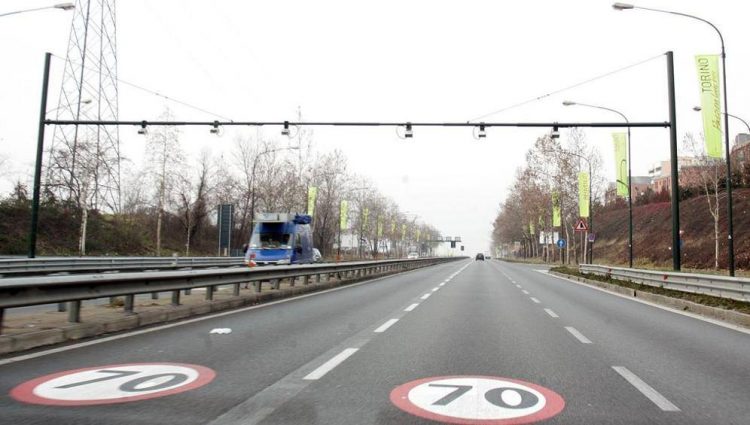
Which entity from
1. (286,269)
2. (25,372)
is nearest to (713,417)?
(25,372)

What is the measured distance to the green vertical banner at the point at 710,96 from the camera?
61.9 feet

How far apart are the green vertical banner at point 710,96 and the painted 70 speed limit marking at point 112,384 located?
18963mm

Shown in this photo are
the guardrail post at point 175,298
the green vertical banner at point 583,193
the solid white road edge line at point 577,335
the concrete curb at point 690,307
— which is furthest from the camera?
the green vertical banner at point 583,193

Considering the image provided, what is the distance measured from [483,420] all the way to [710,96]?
1878 centimetres

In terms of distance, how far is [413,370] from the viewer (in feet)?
20.5

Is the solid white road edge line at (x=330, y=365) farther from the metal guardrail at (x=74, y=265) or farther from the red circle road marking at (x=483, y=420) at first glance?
the metal guardrail at (x=74, y=265)

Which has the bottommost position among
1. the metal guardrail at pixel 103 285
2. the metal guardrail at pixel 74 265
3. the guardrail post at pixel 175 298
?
the guardrail post at pixel 175 298

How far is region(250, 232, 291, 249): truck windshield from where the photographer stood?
25.2 metres

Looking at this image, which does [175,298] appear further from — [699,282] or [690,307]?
[699,282]

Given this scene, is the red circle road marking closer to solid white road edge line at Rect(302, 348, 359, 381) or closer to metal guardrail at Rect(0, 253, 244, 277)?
solid white road edge line at Rect(302, 348, 359, 381)

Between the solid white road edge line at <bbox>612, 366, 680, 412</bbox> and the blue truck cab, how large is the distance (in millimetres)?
19810

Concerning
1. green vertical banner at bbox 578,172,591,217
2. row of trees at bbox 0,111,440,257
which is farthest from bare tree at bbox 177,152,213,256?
green vertical banner at bbox 578,172,591,217

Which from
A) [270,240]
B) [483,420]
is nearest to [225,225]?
[270,240]

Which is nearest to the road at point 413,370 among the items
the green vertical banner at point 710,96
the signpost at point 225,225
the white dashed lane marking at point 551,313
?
the white dashed lane marking at point 551,313
